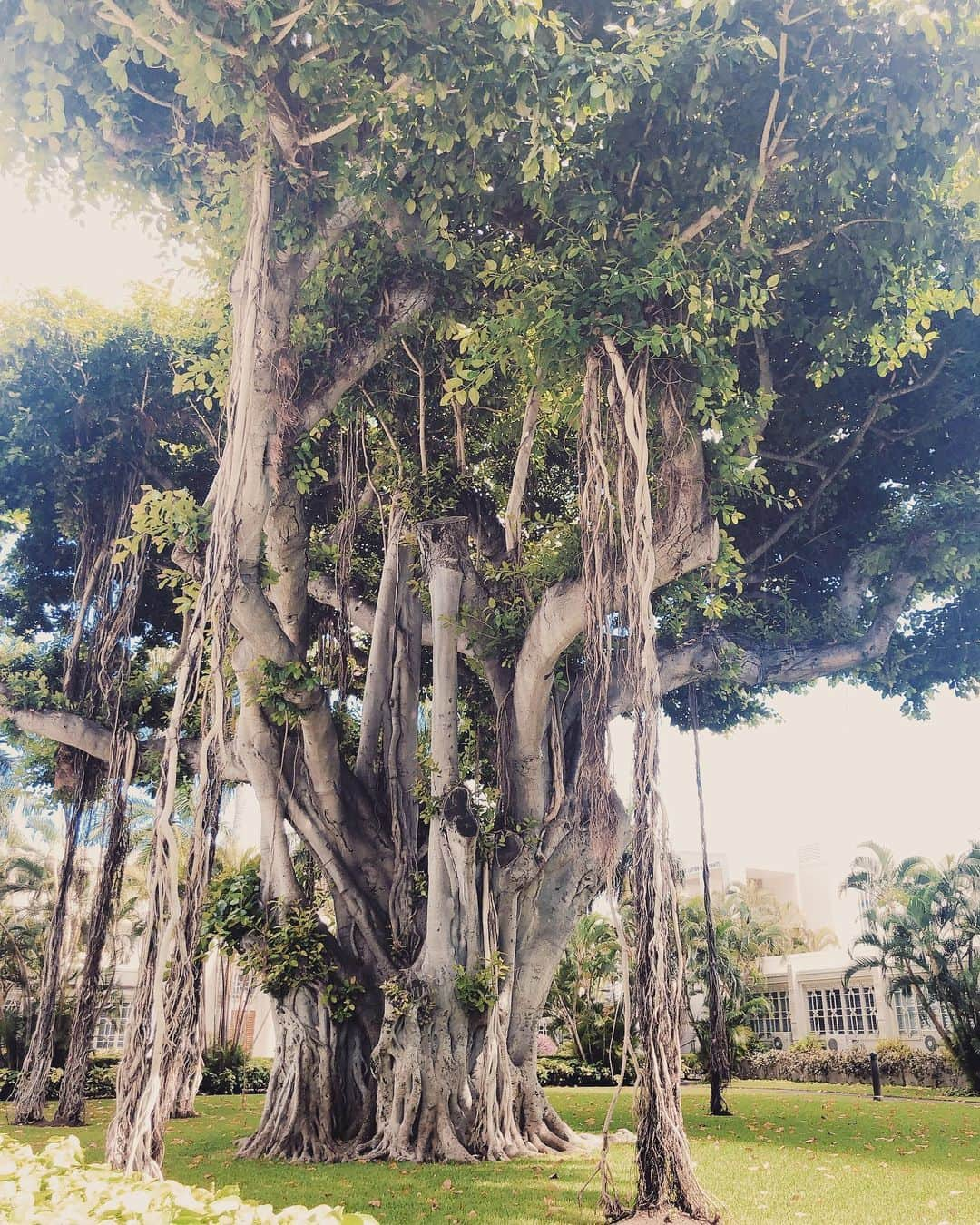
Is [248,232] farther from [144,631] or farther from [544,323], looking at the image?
[144,631]

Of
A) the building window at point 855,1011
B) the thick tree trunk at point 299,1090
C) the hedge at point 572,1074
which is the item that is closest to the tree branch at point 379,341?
the thick tree trunk at point 299,1090

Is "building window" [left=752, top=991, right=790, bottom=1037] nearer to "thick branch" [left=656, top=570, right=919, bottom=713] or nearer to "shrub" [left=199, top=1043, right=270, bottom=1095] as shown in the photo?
"shrub" [left=199, top=1043, right=270, bottom=1095]

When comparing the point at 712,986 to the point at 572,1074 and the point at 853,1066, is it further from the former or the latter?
the point at 853,1066

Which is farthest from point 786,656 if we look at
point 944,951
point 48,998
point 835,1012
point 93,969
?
point 835,1012

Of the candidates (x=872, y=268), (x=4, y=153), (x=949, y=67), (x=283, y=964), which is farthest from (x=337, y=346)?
(x=283, y=964)

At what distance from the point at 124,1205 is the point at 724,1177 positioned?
5745mm

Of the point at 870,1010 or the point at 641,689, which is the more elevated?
the point at 641,689

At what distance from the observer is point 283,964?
25.4ft

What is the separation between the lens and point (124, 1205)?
175 cm

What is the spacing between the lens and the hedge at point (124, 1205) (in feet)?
5.34

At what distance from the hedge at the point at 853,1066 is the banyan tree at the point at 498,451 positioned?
11664 mm

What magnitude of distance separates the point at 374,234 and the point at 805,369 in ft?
13.0

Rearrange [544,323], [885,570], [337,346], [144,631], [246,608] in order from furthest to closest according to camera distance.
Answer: [144,631], [885,570], [337,346], [246,608], [544,323]

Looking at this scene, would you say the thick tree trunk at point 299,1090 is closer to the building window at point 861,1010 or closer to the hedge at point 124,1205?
the hedge at point 124,1205
